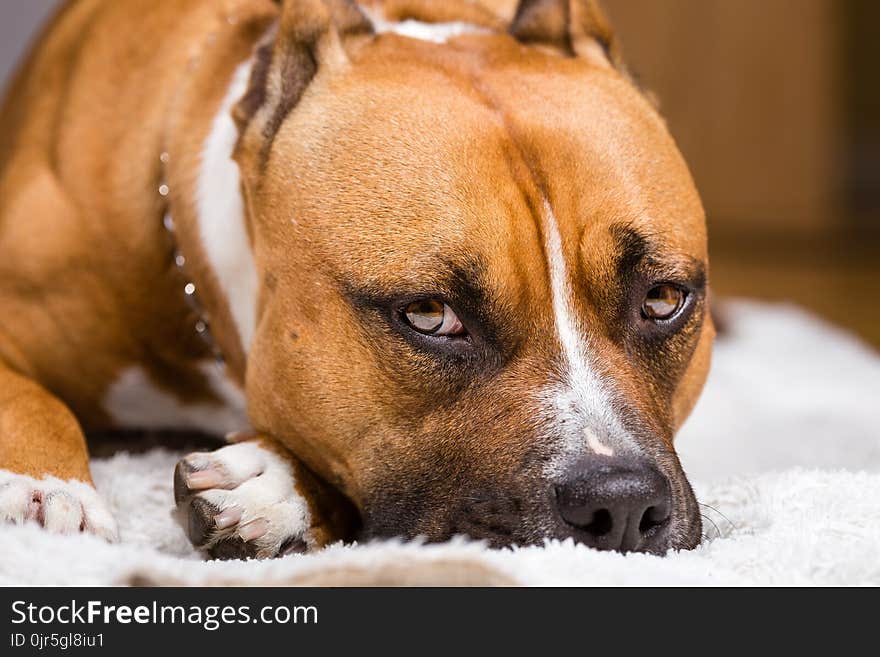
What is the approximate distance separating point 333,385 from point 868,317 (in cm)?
364

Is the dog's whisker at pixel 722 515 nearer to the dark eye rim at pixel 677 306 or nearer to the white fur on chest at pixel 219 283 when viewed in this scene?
the dark eye rim at pixel 677 306

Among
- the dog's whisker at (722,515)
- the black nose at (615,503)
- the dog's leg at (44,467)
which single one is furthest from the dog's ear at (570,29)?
the dog's leg at (44,467)

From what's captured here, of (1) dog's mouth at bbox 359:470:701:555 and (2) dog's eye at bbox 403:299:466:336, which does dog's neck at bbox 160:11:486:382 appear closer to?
(2) dog's eye at bbox 403:299:466:336

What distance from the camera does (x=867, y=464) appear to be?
2.47 metres

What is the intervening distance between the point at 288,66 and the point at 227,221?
30 cm

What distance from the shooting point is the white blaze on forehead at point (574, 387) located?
1.62m

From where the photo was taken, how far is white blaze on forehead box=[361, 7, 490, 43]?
2.22 metres

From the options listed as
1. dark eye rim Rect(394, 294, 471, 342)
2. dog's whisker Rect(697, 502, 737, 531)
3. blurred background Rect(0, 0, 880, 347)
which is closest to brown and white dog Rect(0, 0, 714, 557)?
dark eye rim Rect(394, 294, 471, 342)

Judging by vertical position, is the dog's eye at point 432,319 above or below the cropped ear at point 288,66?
below

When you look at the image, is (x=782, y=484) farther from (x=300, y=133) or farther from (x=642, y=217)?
(x=300, y=133)

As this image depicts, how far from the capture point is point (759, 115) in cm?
669

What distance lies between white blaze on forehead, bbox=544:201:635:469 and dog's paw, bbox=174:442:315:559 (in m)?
0.43

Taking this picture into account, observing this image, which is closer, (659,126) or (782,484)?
(782,484)
